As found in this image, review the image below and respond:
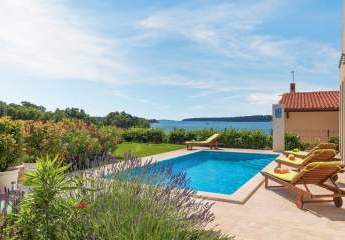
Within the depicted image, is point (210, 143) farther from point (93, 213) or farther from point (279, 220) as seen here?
point (93, 213)

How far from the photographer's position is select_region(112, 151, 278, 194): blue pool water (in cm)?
1142

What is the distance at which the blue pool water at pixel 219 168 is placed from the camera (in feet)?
37.5

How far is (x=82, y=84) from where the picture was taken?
24438 millimetres

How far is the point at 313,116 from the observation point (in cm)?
2569

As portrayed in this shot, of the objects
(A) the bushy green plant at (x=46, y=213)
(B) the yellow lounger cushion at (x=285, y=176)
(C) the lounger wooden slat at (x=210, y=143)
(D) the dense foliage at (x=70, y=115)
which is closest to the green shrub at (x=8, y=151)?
(A) the bushy green plant at (x=46, y=213)

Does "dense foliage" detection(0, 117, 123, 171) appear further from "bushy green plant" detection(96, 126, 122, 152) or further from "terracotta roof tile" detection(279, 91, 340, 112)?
"terracotta roof tile" detection(279, 91, 340, 112)

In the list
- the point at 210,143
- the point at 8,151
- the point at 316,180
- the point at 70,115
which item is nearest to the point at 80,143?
the point at 8,151

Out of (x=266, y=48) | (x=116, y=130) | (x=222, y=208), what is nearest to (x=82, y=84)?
(x=116, y=130)

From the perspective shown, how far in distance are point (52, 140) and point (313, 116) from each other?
21379 mm

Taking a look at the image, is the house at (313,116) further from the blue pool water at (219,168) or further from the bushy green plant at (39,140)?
the bushy green plant at (39,140)

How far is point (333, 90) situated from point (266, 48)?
40.2 feet

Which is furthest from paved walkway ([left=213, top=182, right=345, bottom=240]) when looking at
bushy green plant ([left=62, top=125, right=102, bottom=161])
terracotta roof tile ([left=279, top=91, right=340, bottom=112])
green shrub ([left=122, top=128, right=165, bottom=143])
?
terracotta roof tile ([left=279, top=91, right=340, bottom=112])

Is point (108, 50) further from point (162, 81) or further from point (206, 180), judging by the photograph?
point (162, 81)

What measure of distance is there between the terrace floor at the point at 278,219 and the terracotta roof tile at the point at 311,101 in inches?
749
